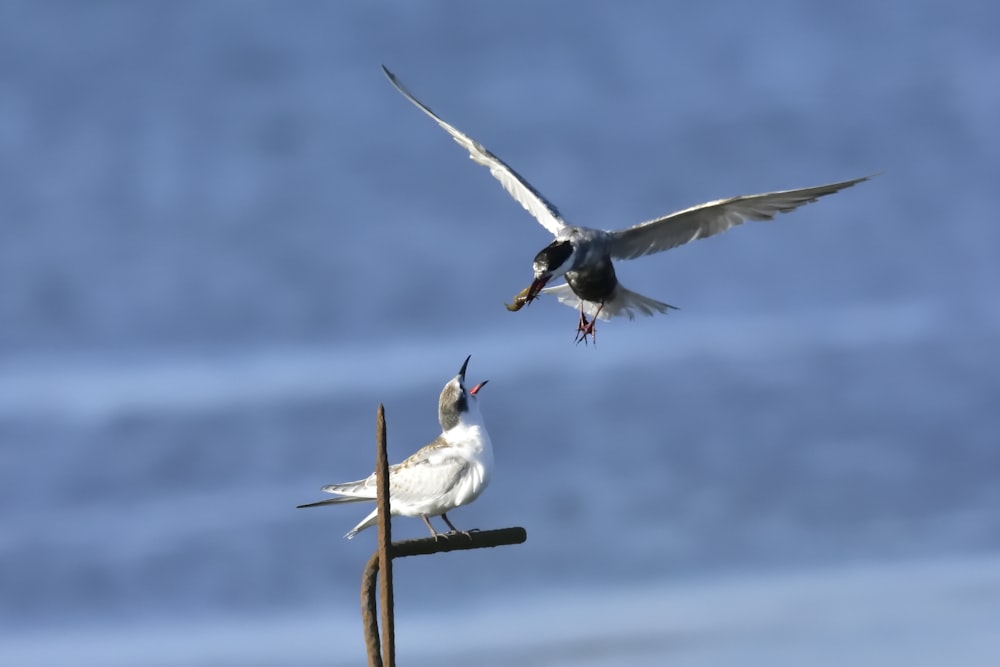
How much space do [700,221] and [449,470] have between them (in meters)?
6.50

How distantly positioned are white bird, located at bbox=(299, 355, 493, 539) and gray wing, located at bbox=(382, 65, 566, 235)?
476 cm

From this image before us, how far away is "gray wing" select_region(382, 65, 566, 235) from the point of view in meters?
24.1

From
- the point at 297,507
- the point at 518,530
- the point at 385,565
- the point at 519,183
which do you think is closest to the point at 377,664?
the point at 385,565

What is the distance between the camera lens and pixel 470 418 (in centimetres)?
1934

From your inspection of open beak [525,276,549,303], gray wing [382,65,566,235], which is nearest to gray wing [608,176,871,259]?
gray wing [382,65,566,235]

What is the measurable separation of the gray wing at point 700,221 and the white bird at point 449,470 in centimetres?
444

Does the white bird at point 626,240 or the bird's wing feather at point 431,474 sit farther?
the white bird at point 626,240

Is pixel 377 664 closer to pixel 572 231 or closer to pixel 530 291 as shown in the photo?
pixel 530 291

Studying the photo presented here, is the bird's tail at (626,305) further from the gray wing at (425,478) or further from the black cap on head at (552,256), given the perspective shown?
the gray wing at (425,478)

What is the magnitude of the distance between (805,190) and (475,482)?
268 inches

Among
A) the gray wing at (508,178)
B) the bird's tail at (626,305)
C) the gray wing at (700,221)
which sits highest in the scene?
the gray wing at (508,178)

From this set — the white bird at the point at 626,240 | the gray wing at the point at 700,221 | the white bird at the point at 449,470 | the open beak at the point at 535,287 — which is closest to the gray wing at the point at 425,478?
the white bird at the point at 449,470

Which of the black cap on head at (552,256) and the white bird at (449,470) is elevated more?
the black cap on head at (552,256)

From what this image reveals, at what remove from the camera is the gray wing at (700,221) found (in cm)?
2228
